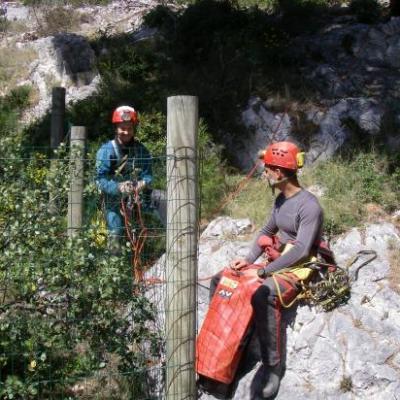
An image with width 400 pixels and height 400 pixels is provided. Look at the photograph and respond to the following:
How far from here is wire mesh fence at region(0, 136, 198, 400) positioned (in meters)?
4.09

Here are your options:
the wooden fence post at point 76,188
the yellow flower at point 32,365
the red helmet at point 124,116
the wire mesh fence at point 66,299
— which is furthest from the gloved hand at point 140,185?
the yellow flower at point 32,365

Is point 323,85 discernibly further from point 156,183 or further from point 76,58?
point 76,58

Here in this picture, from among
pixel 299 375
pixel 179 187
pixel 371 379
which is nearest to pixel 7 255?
pixel 179 187

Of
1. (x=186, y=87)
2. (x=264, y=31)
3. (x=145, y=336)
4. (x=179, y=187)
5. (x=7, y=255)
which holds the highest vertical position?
(x=264, y=31)

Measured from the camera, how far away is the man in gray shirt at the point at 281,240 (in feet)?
15.0

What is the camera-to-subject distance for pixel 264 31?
11.3 m

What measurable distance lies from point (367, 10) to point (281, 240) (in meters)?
8.27

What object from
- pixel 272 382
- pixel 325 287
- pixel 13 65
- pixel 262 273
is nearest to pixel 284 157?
pixel 262 273

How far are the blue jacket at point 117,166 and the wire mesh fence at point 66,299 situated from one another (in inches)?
6.6

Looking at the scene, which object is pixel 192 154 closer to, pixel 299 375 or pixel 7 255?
pixel 7 255

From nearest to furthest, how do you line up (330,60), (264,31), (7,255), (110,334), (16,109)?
(7,255), (110,334), (330,60), (264,31), (16,109)

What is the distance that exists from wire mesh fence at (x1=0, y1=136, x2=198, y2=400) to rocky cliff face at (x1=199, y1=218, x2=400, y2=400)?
0.82 metres

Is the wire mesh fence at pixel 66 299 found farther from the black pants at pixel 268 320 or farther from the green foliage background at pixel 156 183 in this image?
the black pants at pixel 268 320

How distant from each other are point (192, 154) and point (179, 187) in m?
0.23
